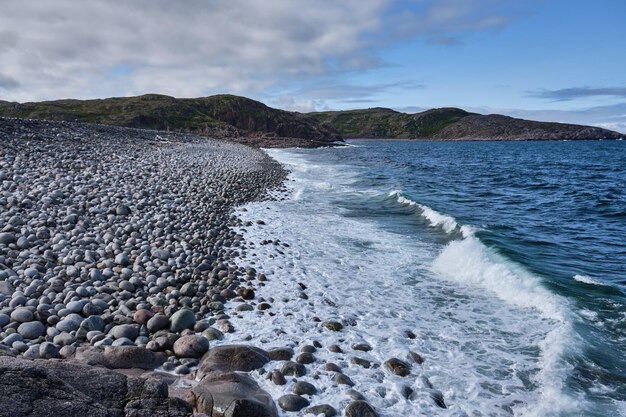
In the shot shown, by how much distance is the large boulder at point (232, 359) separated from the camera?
607 cm

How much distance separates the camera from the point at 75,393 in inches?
135

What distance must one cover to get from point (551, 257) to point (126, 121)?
77.7 metres

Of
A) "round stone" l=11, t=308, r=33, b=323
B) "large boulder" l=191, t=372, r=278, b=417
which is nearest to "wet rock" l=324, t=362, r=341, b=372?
"large boulder" l=191, t=372, r=278, b=417

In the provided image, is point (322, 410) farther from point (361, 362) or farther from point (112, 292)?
point (112, 292)

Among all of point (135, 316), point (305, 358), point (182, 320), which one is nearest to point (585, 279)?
point (305, 358)

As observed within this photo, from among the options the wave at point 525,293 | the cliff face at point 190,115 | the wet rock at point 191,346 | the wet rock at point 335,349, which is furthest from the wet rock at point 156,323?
the cliff face at point 190,115

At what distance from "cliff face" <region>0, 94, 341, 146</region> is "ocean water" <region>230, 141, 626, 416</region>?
66296 mm

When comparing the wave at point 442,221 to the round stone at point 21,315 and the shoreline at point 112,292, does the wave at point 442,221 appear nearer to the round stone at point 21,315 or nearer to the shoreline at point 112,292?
the shoreline at point 112,292

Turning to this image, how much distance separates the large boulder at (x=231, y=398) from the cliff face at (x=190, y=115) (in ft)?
249

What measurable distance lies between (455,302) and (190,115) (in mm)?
93613

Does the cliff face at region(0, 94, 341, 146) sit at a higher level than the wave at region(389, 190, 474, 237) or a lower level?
higher

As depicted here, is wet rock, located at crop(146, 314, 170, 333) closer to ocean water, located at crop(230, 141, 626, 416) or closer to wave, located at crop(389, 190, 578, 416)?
ocean water, located at crop(230, 141, 626, 416)

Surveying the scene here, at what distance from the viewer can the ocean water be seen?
619 centimetres

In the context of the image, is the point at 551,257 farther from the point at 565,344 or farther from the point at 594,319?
the point at 565,344
